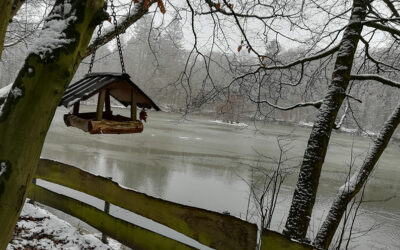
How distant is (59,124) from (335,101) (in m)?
23.0

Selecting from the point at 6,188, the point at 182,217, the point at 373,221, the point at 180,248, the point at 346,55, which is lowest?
the point at 373,221

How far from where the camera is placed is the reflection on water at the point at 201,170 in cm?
977

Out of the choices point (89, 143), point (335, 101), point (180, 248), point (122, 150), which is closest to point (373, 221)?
point (335, 101)

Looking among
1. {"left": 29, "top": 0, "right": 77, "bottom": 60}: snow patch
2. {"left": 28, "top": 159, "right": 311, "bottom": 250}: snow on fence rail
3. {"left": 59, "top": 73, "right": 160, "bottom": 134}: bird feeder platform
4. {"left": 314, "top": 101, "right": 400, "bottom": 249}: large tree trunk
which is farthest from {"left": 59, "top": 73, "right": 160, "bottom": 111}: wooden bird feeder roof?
{"left": 314, "top": 101, "right": 400, "bottom": 249}: large tree trunk

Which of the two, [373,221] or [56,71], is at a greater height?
[56,71]

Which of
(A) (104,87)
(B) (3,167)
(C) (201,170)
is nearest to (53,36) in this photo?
(B) (3,167)

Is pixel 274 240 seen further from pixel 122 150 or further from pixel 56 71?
pixel 122 150

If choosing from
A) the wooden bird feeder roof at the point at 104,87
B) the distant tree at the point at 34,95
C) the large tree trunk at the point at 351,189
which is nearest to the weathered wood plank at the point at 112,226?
the wooden bird feeder roof at the point at 104,87

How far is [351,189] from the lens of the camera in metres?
4.79

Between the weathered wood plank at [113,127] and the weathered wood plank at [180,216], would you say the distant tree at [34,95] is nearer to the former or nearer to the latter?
the weathered wood plank at [113,127]

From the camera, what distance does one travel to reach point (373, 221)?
31.3 feet

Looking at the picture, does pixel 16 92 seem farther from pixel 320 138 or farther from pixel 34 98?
pixel 320 138

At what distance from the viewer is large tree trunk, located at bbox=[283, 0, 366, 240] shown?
411cm

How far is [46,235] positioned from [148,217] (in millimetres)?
1703
